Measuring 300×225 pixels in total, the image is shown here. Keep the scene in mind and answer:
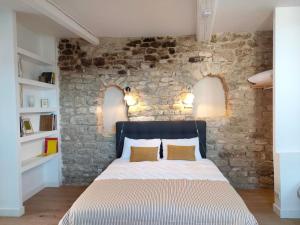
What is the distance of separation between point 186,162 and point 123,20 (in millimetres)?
2318

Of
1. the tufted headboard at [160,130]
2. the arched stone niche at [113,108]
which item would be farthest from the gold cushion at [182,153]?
the arched stone niche at [113,108]

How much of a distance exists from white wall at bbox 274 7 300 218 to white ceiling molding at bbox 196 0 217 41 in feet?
2.83

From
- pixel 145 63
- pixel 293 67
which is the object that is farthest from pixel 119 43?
pixel 293 67

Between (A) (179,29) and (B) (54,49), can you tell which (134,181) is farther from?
(B) (54,49)

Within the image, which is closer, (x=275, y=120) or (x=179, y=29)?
(x=275, y=120)

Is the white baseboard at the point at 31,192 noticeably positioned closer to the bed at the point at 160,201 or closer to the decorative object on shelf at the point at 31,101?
the decorative object on shelf at the point at 31,101

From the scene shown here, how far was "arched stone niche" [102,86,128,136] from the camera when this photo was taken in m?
5.00

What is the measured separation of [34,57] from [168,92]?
7.44ft

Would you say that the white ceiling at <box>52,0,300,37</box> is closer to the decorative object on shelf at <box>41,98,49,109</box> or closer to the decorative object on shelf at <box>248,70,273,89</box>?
the decorative object on shelf at <box>248,70,273,89</box>

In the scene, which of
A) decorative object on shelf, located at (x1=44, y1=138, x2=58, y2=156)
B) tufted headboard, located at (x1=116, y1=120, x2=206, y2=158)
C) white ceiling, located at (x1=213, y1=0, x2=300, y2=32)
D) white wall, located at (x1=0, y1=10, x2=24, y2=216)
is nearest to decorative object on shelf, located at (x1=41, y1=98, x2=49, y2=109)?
decorative object on shelf, located at (x1=44, y1=138, x2=58, y2=156)

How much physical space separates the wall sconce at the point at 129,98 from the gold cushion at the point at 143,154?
35.4 inches

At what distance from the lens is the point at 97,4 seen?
3.33 meters

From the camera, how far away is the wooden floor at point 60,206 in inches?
135

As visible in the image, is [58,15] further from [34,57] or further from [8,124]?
[8,124]
